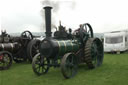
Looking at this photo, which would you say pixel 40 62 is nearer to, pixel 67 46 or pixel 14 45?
pixel 67 46

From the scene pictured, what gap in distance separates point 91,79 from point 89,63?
4.52ft

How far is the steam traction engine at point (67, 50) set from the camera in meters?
5.52

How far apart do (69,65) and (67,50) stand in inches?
26.3

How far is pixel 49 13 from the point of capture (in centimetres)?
562

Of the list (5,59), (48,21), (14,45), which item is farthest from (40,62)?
(14,45)

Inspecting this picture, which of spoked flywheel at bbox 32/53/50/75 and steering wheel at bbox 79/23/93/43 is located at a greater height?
steering wheel at bbox 79/23/93/43

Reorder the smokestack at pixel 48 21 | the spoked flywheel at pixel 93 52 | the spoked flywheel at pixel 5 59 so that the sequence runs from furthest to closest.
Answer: the spoked flywheel at pixel 5 59
the spoked flywheel at pixel 93 52
the smokestack at pixel 48 21

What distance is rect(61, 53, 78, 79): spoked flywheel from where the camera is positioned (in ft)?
17.1

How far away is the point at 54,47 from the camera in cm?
550

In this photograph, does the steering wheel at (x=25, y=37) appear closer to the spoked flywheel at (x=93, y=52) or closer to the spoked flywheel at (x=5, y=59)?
the spoked flywheel at (x=5, y=59)

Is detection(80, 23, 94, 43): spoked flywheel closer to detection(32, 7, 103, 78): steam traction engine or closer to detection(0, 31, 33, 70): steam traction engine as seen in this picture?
detection(32, 7, 103, 78): steam traction engine

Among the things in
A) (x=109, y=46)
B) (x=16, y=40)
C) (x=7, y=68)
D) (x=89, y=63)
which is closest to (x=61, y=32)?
(x=89, y=63)

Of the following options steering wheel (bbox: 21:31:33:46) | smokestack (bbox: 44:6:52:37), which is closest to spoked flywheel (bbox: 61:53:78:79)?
smokestack (bbox: 44:6:52:37)

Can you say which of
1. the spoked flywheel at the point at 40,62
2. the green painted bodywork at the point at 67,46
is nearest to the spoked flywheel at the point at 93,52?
the green painted bodywork at the point at 67,46
